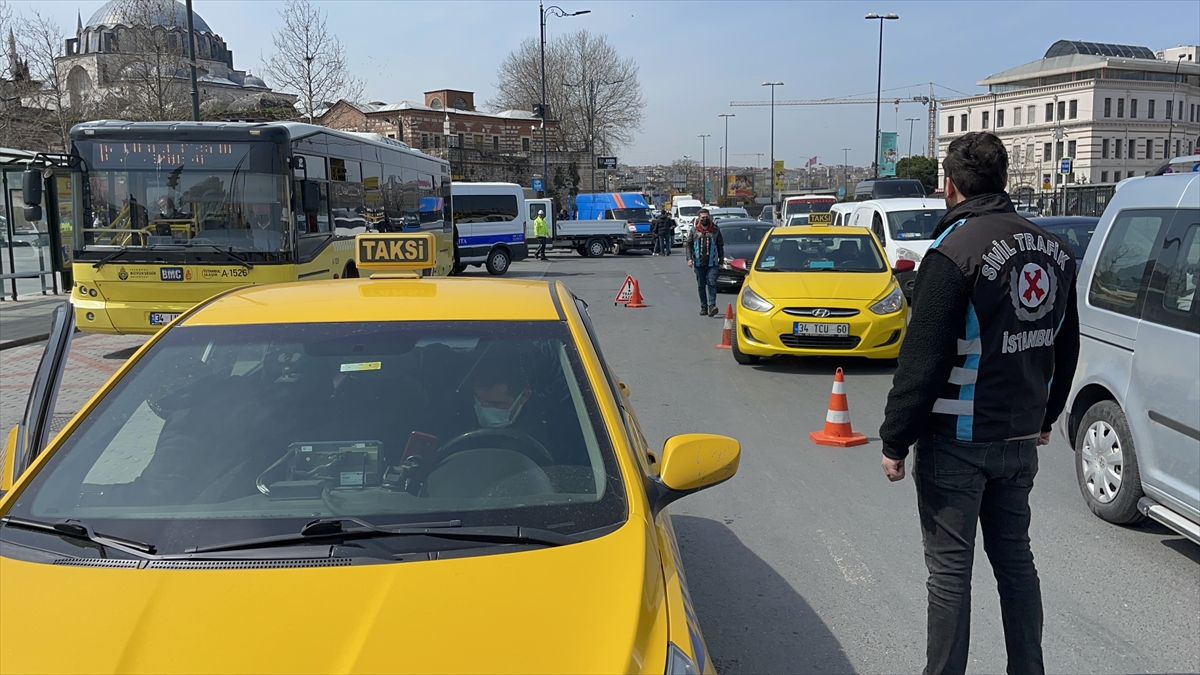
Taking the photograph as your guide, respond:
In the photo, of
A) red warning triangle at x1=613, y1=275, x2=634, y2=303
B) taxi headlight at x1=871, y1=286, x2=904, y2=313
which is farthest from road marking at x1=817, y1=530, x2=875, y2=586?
red warning triangle at x1=613, y1=275, x2=634, y2=303

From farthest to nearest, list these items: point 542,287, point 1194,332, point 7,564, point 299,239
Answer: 1. point 299,239
2. point 1194,332
3. point 542,287
4. point 7,564

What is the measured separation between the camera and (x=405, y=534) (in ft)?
8.20

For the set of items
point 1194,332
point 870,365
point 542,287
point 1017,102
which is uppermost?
point 1017,102

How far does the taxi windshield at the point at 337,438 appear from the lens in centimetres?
265

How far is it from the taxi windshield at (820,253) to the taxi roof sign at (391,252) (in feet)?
24.2

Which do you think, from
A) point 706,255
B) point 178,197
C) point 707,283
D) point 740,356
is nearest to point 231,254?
point 178,197

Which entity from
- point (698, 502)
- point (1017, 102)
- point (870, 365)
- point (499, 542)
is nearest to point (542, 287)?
point (499, 542)

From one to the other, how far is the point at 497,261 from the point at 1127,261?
2464 centimetres

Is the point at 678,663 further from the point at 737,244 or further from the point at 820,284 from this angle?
the point at 737,244

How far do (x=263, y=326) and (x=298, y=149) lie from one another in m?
10.2

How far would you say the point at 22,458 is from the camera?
3.55 m

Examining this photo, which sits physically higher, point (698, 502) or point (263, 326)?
point (263, 326)

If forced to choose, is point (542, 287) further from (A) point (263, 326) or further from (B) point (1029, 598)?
→ (B) point (1029, 598)

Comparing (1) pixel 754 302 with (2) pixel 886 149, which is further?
(2) pixel 886 149
